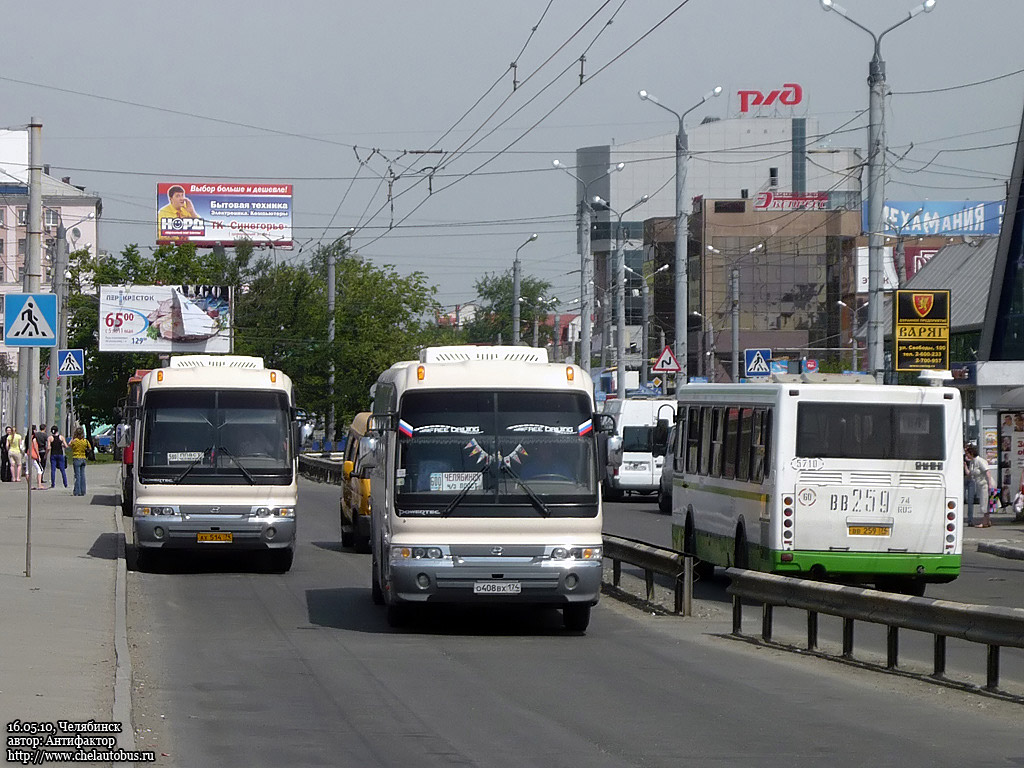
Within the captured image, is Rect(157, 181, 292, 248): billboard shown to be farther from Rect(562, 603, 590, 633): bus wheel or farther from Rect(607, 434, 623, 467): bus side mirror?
Rect(562, 603, 590, 633): bus wheel

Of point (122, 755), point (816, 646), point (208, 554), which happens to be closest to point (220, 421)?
point (208, 554)

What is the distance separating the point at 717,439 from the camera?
2044 centimetres

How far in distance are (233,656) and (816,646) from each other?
5.11 m

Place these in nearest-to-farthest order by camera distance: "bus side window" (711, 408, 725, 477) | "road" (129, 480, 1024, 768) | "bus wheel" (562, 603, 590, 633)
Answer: "road" (129, 480, 1024, 768) < "bus wheel" (562, 603, 590, 633) < "bus side window" (711, 408, 725, 477)

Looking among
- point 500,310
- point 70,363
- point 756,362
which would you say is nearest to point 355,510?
point 70,363

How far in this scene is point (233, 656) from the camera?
13.0 meters

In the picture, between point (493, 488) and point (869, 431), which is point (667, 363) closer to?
point (869, 431)

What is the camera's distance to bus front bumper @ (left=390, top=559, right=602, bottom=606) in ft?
47.4

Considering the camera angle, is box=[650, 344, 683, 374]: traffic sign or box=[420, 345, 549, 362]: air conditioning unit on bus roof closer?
box=[420, 345, 549, 362]: air conditioning unit on bus roof

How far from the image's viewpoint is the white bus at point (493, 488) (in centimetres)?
1448

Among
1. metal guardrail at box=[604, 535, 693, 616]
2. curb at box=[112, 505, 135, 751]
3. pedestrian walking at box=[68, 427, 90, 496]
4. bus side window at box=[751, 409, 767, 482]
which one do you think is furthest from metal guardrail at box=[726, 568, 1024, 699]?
pedestrian walking at box=[68, 427, 90, 496]

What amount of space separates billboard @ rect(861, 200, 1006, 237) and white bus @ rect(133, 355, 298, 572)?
88.5 m

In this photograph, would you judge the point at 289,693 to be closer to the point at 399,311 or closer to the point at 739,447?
the point at 739,447

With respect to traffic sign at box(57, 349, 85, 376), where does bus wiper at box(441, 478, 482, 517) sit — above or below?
below
